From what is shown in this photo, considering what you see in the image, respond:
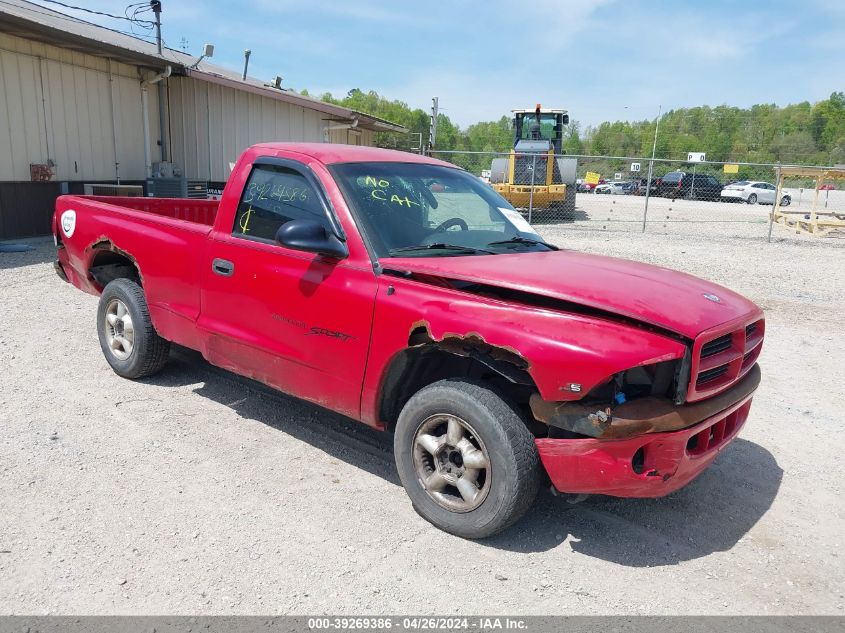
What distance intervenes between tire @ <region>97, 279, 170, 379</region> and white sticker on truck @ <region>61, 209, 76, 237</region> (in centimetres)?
67

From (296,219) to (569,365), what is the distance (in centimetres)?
202

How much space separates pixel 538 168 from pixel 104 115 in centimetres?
1221

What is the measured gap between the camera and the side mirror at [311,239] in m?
3.55

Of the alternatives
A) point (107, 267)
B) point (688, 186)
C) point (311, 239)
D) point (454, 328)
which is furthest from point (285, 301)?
point (688, 186)

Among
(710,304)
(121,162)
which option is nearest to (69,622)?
(710,304)

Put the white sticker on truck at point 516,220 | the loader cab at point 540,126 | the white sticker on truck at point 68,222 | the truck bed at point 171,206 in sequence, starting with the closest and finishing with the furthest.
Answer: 1. the white sticker on truck at point 516,220
2. the white sticker on truck at point 68,222
3. the truck bed at point 171,206
4. the loader cab at point 540,126

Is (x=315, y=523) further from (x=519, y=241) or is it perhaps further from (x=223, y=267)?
(x=519, y=241)

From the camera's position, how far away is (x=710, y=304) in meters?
3.28

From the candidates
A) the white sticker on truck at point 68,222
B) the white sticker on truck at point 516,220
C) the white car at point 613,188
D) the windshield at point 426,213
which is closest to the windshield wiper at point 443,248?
the windshield at point 426,213

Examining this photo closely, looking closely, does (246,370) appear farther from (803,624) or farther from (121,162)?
(121,162)

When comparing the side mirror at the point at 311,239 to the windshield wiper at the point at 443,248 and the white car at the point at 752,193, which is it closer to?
the windshield wiper at the point at 443,248

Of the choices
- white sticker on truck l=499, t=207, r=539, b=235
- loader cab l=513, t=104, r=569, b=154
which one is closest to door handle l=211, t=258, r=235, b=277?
white sticker on truck l=499, t=207, r=539, b=235

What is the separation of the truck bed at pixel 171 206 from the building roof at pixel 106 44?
6.76m

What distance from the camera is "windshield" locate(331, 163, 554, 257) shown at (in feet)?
12.3
